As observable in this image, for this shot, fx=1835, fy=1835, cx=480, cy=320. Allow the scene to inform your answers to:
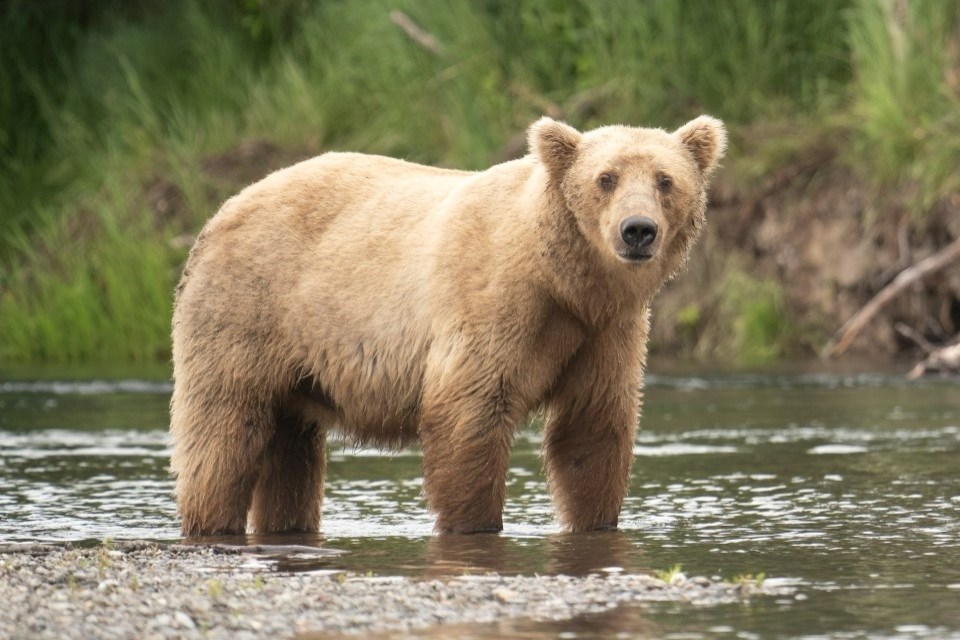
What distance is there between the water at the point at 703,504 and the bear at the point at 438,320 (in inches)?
12.3

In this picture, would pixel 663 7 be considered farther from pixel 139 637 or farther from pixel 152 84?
pixel 139 637

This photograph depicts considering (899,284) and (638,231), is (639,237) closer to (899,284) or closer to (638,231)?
(638,231)

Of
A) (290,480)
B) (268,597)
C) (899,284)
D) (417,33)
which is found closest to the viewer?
(268,597)

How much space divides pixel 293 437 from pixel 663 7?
35.9ft

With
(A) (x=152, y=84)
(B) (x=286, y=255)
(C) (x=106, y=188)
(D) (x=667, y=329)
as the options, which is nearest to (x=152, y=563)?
(B) (x=286, y=255)

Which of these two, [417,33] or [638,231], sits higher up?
[417,33]

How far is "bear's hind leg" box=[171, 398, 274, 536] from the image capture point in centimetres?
801

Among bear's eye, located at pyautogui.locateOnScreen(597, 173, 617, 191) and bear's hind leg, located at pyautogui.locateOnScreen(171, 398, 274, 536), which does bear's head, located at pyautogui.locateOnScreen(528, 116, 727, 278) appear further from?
bear's hind leg, located at pyautogui.locateOnScreen(171, 398, 274, 536)

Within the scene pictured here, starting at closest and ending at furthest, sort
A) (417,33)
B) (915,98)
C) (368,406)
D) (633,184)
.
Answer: (633,184), (368,406), (915,98), (417,33)

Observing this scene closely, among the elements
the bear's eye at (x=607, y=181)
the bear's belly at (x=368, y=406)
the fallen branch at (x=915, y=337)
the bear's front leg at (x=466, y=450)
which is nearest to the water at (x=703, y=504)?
the bear's front leg at (x=466, y=450)

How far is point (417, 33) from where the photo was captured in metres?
20.6

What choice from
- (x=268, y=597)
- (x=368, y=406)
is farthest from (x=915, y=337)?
(x=268, y=597)

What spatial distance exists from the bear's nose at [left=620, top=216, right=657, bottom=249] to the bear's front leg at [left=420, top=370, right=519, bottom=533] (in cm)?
80

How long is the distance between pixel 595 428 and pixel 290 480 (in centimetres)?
157
